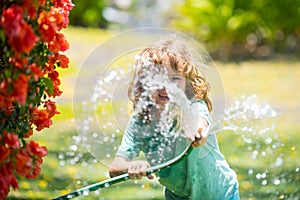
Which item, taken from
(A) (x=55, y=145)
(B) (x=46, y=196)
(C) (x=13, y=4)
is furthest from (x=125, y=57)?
(A) (x=55, y=145)

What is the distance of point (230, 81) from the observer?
9383 mm

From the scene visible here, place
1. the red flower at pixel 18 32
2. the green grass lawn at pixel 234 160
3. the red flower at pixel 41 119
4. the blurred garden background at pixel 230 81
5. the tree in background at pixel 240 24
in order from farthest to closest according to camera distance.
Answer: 1. the tree in background at pixel 240 24
2. the blurred garden background at pixel 230 81
3. the green grass lawn at pixel 234 160
4. the red flower at pixel 41 119
5. the red flower at pixel 18 32

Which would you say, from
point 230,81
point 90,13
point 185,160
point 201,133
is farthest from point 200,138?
point 90,13

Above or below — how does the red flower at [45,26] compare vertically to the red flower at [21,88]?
above

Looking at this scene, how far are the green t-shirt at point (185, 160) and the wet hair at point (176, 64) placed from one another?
2.5 inches

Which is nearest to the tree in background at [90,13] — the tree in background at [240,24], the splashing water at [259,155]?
the tree in background at [240,24]

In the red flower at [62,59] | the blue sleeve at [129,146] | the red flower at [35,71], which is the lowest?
the blue sleeve at [129,146]

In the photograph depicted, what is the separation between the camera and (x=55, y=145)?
6441 mm

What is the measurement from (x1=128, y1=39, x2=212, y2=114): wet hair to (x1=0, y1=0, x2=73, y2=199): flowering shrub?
1.16 ft

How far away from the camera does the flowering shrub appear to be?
9.86 ft

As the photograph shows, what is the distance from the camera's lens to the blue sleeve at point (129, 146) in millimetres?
3641

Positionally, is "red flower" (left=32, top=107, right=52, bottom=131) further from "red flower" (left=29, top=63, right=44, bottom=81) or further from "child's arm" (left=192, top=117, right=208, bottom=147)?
"child's arm" (left=192, top=117, right=208, bottom=147)

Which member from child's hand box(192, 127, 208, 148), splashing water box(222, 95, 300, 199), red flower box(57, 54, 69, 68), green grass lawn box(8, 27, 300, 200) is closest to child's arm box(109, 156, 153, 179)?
child's hand box(192, 127, 208, 148)

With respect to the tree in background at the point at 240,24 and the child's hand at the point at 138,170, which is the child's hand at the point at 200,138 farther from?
the tree in background at the point at 240,24
